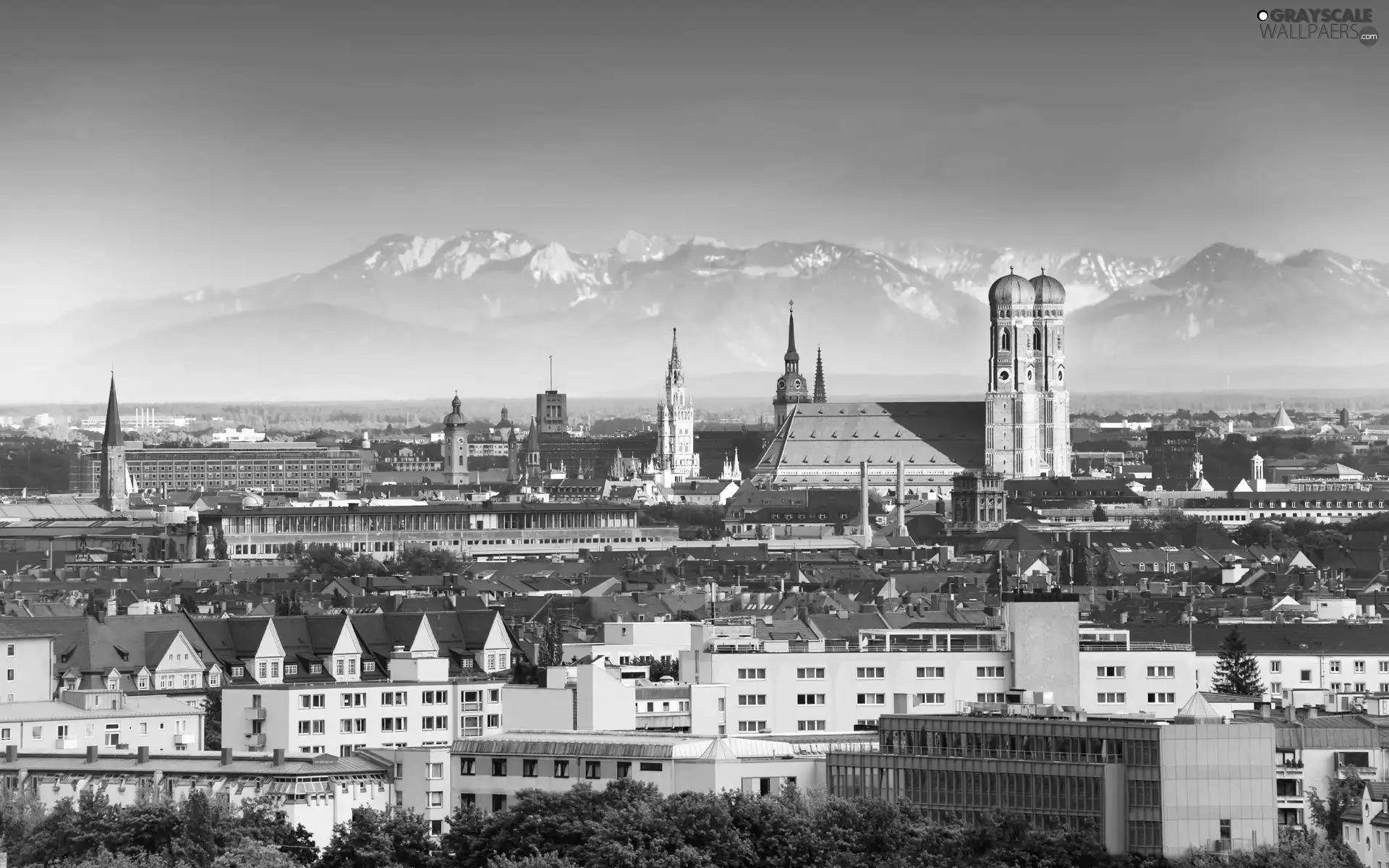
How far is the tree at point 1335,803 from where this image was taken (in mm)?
44719

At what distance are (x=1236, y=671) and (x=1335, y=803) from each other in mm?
20735

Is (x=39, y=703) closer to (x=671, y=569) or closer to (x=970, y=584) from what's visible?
(x=970, y=584)

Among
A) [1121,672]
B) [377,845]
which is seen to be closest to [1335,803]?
[377,845]

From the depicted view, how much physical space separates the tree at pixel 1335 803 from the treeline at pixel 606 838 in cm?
196

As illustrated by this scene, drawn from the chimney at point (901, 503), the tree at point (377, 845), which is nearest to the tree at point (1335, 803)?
the tree at point (377, 845)

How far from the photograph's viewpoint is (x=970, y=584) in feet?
365

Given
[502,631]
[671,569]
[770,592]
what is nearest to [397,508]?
[671,569]

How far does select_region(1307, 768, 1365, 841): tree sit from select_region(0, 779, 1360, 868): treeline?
1.96 m

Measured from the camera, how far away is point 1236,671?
66250 millimetres

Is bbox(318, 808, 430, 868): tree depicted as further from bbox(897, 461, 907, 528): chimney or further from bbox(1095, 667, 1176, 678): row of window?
bbox(897, 461, 907, 528): chimney

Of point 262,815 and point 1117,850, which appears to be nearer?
point 1117,850

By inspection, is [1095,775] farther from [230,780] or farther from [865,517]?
[865,517]

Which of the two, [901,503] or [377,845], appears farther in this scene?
[901,503]

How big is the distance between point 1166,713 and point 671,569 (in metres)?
69.0
